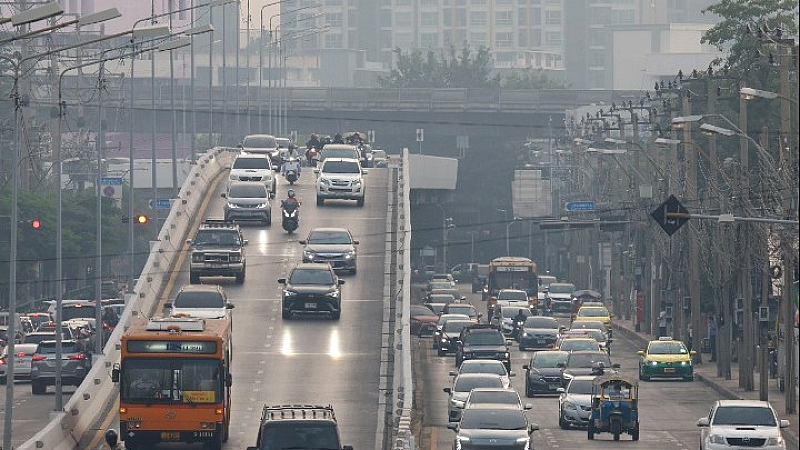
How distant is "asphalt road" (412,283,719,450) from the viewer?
181ft

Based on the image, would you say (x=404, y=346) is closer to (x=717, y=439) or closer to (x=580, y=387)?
(x=580, y=387)

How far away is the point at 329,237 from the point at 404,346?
18.0m

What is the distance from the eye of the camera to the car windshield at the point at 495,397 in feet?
167

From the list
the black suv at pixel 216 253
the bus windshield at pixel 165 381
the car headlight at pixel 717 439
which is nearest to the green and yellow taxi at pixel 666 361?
the black suv at pixel 216 253

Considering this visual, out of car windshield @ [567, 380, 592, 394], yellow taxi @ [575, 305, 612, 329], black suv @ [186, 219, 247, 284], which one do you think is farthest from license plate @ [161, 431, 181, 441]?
yellow taxi @ [575, 305, 612, 329]

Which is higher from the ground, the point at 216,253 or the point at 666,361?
the point at 216,253

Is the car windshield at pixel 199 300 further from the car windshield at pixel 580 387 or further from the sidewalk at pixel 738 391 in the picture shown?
the sidewalk at pixel 738 391

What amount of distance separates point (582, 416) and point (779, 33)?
10.8 m

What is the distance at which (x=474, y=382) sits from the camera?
197ft

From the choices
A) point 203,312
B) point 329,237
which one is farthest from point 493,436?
point 329,237

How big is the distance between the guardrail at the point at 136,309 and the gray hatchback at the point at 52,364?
318cm

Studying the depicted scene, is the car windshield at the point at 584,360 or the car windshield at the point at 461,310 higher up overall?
the car windshield at the point at 584,360

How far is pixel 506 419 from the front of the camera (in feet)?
156

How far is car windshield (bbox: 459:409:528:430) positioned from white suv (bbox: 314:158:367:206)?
45485 mm
